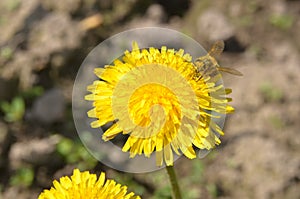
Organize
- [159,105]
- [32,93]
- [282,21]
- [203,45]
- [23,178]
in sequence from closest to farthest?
[159,105], [23,178], [32,93], [203,45], [282,21]

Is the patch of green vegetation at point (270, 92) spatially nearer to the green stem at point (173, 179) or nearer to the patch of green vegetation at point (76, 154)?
the patch of green vegetation at point (76, 154)

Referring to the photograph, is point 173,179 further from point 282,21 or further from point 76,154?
point 282,21

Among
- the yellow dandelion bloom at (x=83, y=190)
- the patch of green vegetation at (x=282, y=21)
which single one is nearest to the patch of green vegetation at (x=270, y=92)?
the patch of green vegetation at (x=282, y=21)

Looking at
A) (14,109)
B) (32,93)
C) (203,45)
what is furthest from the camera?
(203,45)

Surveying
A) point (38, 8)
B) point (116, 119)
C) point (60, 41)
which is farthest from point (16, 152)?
point (116, 119)

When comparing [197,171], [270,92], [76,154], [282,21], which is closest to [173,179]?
[197,171]

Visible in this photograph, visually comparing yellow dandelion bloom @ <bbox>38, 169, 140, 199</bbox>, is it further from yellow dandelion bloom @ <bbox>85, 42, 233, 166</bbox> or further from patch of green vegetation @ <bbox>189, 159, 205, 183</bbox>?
patch of green vegetation @ <bbox>189, 159, 205, 183</bbox>
